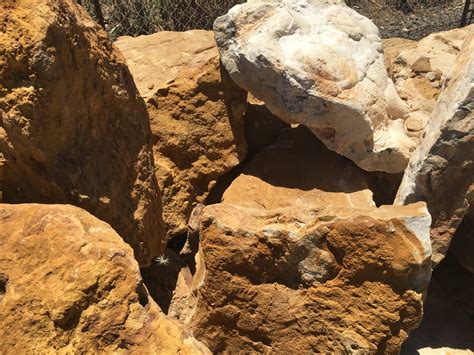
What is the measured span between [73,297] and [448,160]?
1.50 metres

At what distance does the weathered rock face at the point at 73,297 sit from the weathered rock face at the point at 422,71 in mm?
1745

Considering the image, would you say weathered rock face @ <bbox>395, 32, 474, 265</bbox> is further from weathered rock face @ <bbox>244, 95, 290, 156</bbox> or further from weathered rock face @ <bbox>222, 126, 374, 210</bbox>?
weathered rock face @ <bbox>244, 95, 290, 156</bbox>

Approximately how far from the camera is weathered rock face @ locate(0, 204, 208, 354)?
146 centimetres

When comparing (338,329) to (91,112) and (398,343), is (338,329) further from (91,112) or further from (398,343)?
(91,112)

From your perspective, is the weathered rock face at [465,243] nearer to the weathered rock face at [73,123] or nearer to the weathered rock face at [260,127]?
the weathered rock face at [260,127]

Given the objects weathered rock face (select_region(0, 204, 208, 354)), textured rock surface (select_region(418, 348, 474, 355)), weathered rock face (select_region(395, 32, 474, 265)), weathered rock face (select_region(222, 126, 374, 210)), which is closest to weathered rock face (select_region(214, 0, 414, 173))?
weathered rock face (select_region(222, 126, 374, 210))

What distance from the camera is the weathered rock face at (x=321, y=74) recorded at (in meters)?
2.43

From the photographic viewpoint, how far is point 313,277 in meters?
2.02

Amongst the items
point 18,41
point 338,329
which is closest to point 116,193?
point 18,41

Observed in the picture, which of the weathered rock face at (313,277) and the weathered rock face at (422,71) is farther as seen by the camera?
the weathered rock face at (422,71)

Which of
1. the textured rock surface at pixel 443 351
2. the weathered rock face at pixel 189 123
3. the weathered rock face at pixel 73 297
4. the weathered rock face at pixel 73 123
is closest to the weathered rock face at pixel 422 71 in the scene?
the weathered rock face at pixel 189 123

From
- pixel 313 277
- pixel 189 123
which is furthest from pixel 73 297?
pixel 189 123

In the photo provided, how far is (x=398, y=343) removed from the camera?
6.56 ft

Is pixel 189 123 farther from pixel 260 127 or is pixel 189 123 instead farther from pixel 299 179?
pixel 299 179
